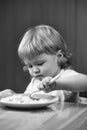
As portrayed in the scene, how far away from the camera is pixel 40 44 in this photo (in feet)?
5.35

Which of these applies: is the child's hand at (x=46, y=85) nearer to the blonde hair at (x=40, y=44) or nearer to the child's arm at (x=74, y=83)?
the child's arm at (x=74, y=83)

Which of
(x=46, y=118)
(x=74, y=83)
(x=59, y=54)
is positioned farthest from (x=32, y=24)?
(x=46, y=118)

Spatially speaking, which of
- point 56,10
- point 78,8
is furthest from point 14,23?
point 78,8

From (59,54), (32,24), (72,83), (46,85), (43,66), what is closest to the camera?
(46,85)

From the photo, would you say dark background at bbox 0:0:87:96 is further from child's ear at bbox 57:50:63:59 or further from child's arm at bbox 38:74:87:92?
child's arm at bbox 38:74:87:92

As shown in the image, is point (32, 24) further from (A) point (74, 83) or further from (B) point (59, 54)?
(A) point (74, 83)

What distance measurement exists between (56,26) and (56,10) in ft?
0.48

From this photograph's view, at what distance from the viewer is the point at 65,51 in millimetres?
1749

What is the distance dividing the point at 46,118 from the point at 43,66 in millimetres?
719

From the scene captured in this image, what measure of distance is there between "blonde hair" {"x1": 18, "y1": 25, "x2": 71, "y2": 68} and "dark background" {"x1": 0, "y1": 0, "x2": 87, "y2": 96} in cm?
47

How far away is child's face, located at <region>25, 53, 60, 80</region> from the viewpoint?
1539mm

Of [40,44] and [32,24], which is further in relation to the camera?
[32,24]

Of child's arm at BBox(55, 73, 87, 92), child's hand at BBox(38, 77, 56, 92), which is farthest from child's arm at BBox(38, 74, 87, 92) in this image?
child's hand at BBox(38, 77, 56, 92)

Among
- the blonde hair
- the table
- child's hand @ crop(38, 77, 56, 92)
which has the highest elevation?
the blonde hair
